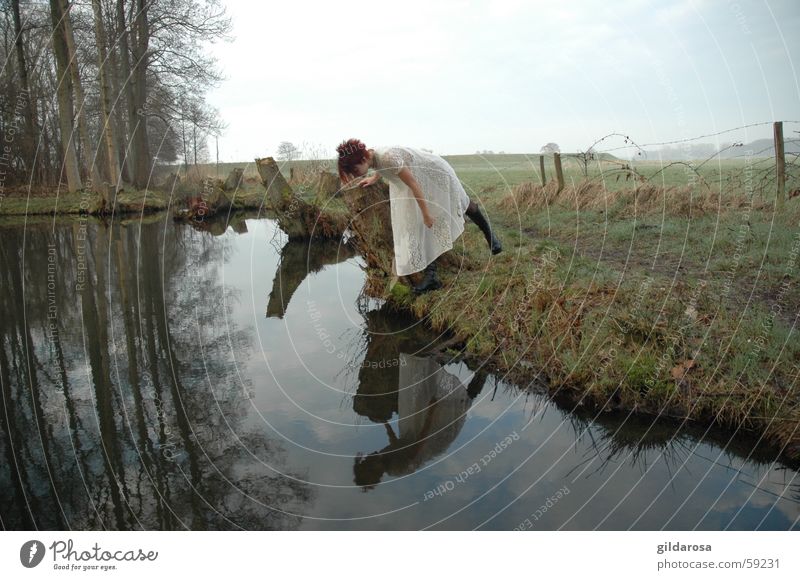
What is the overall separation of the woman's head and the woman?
3cm

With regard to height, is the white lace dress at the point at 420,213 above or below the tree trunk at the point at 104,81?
below

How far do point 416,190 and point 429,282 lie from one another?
117 centimetres

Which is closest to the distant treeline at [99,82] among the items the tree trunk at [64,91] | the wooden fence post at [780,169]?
the tree trunk at [64,91]

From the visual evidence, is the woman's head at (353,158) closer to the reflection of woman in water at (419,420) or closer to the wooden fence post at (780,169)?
the reflection of woman in water at (419,420)

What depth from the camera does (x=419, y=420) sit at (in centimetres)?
443

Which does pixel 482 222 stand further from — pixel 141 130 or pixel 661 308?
pixel 141 130

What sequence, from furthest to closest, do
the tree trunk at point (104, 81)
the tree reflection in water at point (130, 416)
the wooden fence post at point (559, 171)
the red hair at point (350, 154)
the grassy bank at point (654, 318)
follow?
the wooden fence post at point (559, 171) → the tree trunk at point (104, 81) → the red hair at point (350, 154) → the grassy bank at point (654, 318) → the tree reflection in water at point (130, 416)

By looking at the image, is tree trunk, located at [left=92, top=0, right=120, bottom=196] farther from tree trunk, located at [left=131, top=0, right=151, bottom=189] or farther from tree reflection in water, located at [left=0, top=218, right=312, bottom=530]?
tree reflection in water, located at [left=0, top=218, right=312, bottom=530]

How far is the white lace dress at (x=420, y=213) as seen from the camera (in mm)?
6590

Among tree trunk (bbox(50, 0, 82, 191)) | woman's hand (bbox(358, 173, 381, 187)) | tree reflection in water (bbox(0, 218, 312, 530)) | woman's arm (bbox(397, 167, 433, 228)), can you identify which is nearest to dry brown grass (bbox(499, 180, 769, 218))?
woman's arm (bbox(397, 167, 433, 228))

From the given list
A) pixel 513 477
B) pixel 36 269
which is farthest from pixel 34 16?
pixel 513 477

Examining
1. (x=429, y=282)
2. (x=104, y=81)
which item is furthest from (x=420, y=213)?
(x=104, y=81)

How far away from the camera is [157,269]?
9906 mm

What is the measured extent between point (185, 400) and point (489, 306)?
122 inches
